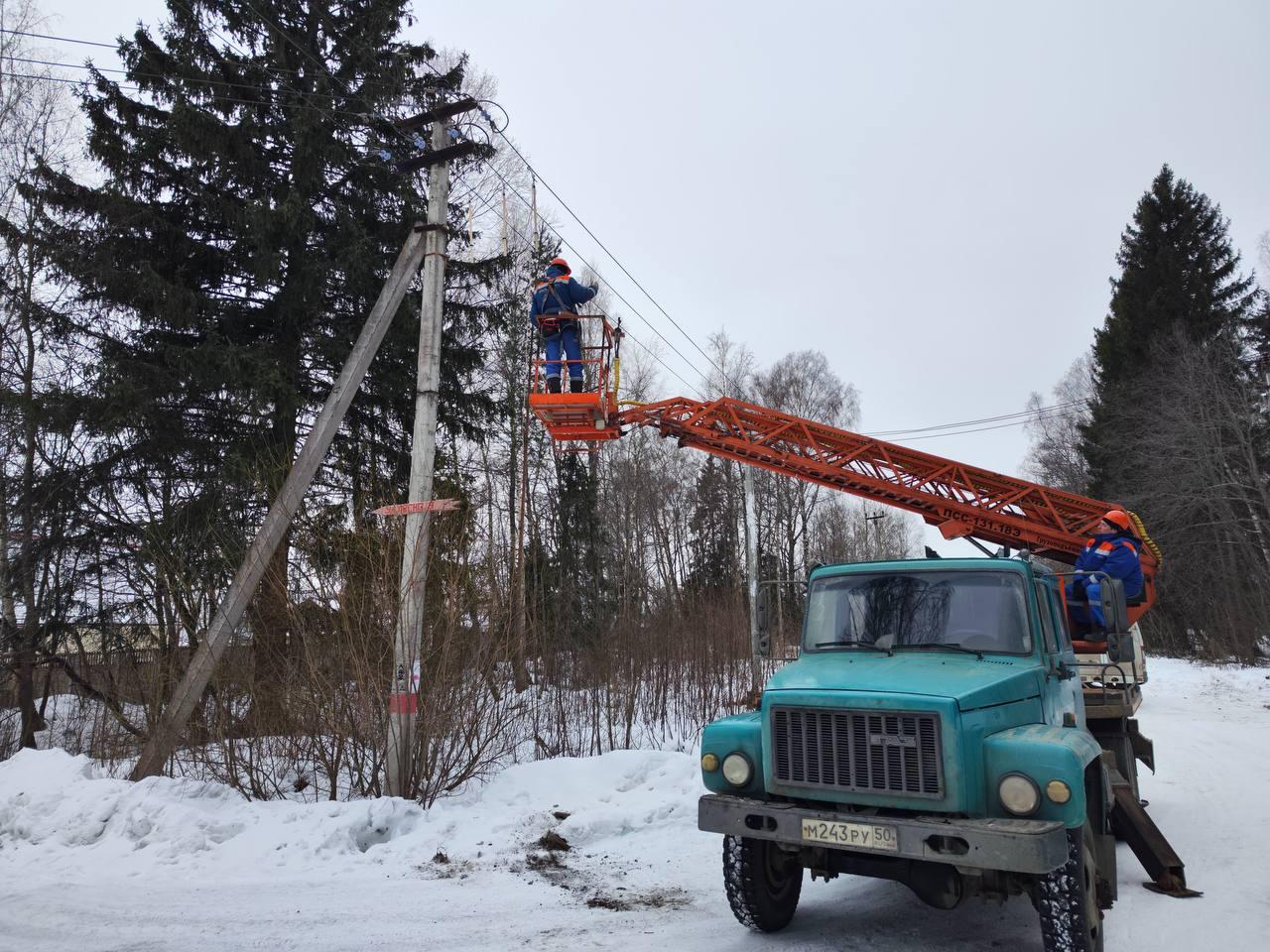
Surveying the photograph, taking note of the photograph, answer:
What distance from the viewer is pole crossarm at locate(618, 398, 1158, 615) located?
1072 centimetres

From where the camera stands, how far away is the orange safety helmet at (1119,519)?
332 inches

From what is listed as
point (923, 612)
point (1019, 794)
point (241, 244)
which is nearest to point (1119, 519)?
point (923, 612)

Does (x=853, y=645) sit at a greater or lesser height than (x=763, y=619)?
lesser

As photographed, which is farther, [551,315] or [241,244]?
[241,244]

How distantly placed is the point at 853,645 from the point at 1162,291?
33.6 m

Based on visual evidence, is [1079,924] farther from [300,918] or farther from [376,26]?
[376,26]

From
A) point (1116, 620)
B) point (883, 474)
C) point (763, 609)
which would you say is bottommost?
point (1116, 620)

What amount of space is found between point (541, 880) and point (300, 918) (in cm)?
174

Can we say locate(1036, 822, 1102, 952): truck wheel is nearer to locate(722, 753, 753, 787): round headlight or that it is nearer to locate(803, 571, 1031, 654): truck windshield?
locate(803, 571, 1031, 654): truck windshield

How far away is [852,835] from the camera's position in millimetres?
4160

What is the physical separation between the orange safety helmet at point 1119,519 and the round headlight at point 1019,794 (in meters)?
5.40

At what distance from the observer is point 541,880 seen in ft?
20.2

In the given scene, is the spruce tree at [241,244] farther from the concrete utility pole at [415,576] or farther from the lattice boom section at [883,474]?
the lattice boom section at [883,474]

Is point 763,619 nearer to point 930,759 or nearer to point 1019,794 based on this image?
point 930,759
